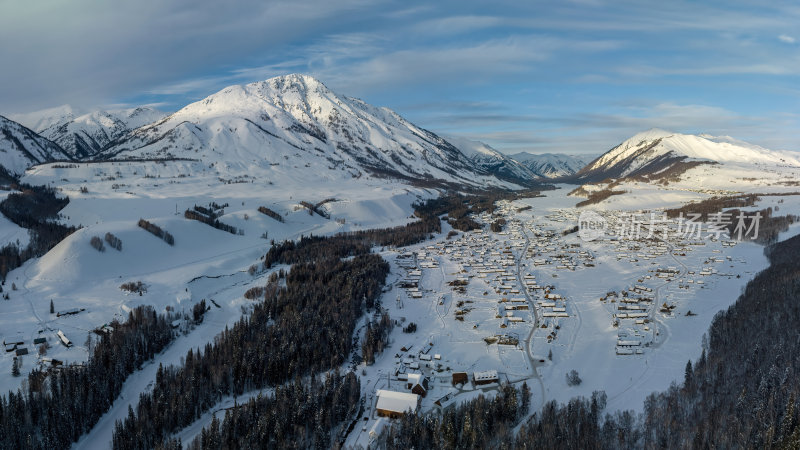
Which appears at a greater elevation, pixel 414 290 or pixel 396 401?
pixel 414 290

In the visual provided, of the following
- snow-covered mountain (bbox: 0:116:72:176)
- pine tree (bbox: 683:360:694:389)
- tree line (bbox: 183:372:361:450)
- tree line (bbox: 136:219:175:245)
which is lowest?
tree line (bbox: 183:372:361:450)

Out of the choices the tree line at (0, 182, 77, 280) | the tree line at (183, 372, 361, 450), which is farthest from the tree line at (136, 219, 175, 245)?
the tree line at (183, 372, 361, 450)

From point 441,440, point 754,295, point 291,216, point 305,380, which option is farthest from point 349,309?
point 291,216

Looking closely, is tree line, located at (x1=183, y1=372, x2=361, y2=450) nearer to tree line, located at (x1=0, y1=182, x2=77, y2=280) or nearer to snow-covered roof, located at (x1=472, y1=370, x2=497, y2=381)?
snow-covered roof, located at (x1=472, y1=370, x2=497, y2=381)

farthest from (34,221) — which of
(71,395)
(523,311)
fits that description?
(523,311)

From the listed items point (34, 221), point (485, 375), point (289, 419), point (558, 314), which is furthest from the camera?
point (34, 221)

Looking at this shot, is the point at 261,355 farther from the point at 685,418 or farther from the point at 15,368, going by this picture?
the point at 685,418
